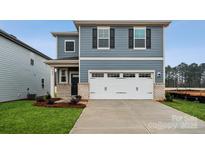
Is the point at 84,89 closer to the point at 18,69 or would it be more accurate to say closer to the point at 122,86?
the point at 122,86

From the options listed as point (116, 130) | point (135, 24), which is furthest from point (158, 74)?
point (116, 130)

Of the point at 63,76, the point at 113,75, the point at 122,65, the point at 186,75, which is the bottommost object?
the point at 63,76

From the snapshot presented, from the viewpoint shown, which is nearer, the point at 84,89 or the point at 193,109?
the point at 193,109

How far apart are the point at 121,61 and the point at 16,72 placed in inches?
355

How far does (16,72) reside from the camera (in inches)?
944

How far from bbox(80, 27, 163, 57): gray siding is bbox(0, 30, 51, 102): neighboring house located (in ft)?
18.7

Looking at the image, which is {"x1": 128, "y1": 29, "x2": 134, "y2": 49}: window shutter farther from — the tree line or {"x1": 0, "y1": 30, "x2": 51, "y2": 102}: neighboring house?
the tree line

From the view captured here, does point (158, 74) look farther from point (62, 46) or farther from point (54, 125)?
point (54, 125)

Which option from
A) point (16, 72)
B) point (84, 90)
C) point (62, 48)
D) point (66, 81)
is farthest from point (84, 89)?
point (16, 72)

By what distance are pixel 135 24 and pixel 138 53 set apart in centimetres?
223

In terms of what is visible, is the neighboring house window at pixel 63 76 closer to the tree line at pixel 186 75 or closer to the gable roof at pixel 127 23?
the gable roof at pixel 127 23

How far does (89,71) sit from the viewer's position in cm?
2194
